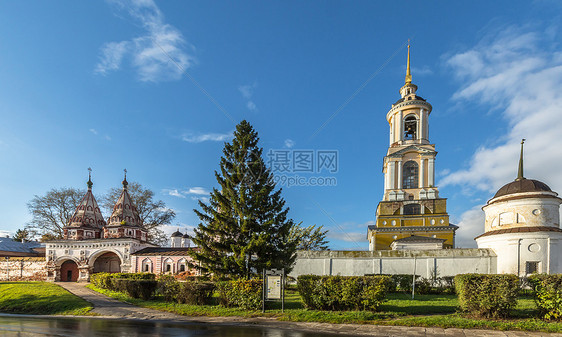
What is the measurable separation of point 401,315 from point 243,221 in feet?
29.7

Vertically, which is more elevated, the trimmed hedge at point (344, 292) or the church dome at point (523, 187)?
the church dome at point (523, 187)

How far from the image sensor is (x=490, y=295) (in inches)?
429

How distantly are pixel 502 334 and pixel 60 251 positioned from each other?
4312 cm

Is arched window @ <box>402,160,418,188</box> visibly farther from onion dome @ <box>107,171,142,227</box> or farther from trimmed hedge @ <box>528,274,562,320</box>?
onion dome @ <box>107,171,142,227</box>

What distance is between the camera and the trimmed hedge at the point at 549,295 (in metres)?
10.4

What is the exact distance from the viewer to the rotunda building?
1967 cm

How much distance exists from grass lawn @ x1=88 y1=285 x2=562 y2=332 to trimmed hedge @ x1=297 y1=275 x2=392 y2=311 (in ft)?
1.77

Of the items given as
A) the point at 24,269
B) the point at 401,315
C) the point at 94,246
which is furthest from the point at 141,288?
the point at 24,269

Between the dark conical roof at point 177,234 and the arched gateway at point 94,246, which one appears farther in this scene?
the dark conical roof at point 177,234

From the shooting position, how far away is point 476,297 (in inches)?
439

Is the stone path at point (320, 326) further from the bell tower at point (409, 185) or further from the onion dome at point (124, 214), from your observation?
the bell tower at point (409, 185)

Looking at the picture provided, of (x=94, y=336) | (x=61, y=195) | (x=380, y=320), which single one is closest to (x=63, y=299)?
(x=94, y=336)

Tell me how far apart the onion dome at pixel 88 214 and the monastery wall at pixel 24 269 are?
18.9ft

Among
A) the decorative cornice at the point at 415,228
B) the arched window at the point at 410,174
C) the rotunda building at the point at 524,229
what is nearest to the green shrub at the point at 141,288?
the rotunda building at the point at 524,229
